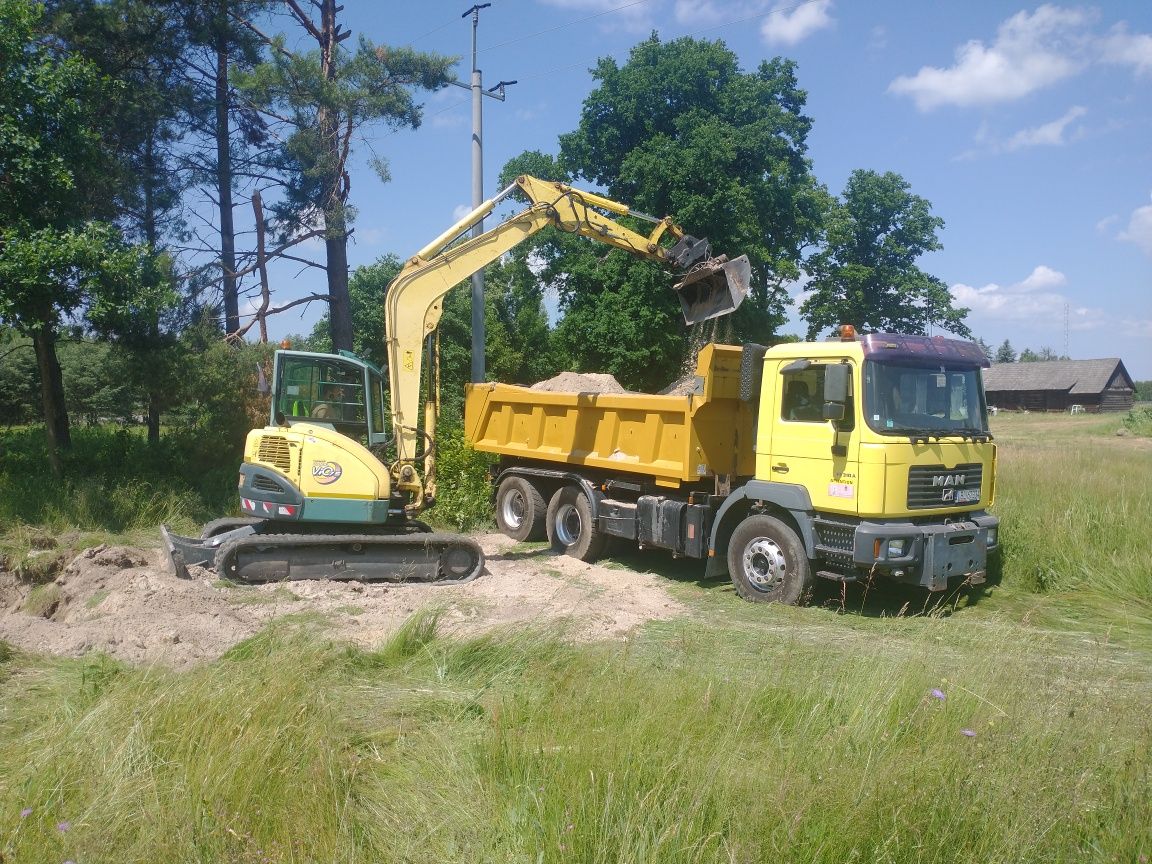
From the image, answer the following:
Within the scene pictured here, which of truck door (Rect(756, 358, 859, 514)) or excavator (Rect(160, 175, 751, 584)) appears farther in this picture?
excavator (Rect(160, 175, 751, 584))

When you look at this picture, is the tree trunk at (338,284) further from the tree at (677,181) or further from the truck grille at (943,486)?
the truck grille at (943,486)

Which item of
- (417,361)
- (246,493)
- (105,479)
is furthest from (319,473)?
(105,479)

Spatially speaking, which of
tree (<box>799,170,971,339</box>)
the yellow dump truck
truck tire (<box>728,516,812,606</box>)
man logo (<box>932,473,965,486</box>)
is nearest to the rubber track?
the yellow dump truck

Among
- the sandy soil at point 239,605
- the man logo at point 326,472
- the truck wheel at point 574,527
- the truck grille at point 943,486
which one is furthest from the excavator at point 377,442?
the truck grille at point 943,486

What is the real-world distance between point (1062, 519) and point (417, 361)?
7.52 meters

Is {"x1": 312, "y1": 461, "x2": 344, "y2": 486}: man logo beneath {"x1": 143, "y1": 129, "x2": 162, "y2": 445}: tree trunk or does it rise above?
beneath

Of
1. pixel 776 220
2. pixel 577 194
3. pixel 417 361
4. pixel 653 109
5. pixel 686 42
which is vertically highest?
pixel 686 42

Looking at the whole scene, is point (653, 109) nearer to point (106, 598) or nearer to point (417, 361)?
point (417, 361)

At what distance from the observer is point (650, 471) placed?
10.2 meters

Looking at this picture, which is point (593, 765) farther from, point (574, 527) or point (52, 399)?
point (52, 399)

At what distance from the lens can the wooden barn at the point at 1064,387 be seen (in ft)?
192

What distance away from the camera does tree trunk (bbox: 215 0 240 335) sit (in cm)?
1689

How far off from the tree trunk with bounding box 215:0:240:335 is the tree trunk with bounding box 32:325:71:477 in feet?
11.1

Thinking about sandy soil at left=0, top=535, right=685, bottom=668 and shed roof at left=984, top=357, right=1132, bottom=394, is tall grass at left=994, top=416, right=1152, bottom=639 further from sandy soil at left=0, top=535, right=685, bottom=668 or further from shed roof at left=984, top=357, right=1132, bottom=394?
Answer: shed roof at left=984, top=357, right=1132, bottom=394
